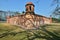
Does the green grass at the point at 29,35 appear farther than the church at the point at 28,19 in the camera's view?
No

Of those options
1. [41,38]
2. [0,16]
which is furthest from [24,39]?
[0,16]

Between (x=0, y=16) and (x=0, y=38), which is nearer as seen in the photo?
(x=0, y=38)

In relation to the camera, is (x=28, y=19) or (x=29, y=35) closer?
(x=29, y=35)

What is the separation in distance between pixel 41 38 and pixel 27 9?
22.8 meters

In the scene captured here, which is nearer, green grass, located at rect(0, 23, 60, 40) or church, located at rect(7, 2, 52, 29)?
green grass, located at rect(0, 23, 60, 40)

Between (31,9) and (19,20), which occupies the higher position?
(31,9)

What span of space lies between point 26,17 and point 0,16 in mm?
13565

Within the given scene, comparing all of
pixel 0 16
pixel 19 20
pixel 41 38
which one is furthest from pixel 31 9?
pixel 41 38

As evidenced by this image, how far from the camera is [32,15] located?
3600 cm

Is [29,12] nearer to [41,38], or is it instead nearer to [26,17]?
[26,17]

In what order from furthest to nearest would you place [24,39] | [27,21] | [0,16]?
[0,16] → [27,21] → [24,39]

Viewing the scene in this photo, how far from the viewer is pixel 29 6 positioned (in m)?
36.6

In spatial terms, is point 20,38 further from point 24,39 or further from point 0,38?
point 0,38

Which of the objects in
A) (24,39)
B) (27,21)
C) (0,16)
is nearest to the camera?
(24,39)
